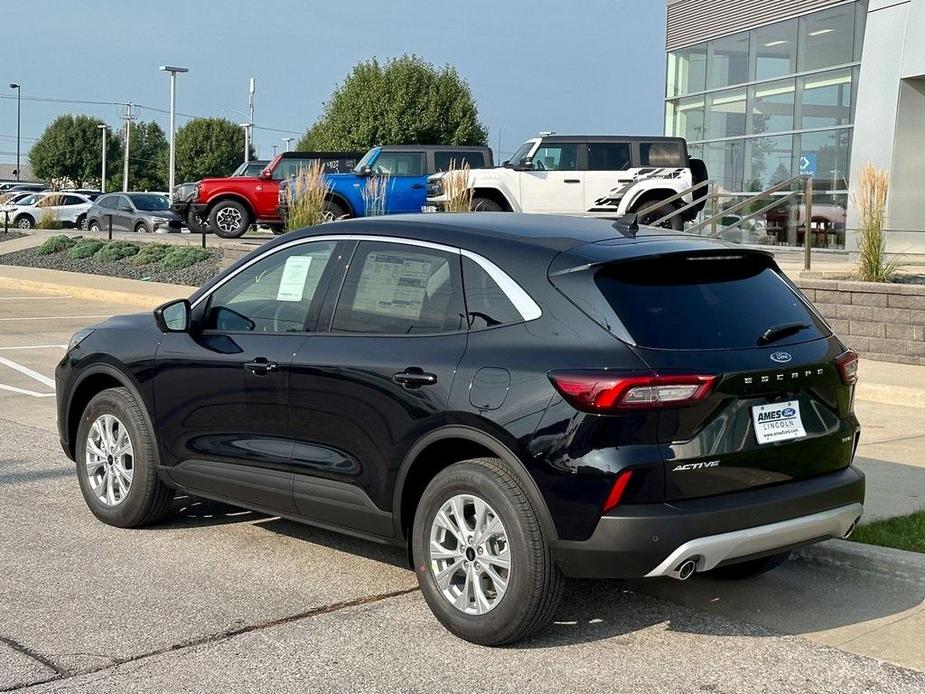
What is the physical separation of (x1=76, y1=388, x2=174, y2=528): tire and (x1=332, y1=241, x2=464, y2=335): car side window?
1.46 meters

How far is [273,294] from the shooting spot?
604cm

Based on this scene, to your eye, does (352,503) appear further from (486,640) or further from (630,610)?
(630,610)

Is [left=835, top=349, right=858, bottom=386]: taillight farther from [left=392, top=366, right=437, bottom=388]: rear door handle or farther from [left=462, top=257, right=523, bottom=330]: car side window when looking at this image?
[left=392, top=366, right=437, bottom=388]: rear door handle

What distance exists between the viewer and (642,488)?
15.0ft

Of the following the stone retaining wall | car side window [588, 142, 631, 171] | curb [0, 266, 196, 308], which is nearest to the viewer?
the stone retaining wall

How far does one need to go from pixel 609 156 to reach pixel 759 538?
63.2 feet

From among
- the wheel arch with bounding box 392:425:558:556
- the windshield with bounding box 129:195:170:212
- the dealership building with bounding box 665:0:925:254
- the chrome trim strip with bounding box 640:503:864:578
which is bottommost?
the chrome trim strip with bounding box 640:503:864:578

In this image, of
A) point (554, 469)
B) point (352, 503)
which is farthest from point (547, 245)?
point (352, 503)

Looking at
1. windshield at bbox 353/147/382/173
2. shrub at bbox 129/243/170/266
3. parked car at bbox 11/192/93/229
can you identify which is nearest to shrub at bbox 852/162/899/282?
windshield at bbox 353/147/382/173

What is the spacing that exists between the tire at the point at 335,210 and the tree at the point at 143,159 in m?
80.5

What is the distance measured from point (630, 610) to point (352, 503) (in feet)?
4.25

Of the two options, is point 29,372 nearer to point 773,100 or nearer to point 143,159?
point 773,100

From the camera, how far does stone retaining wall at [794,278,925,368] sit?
12688mm

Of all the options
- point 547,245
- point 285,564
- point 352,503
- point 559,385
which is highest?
point 547,245
